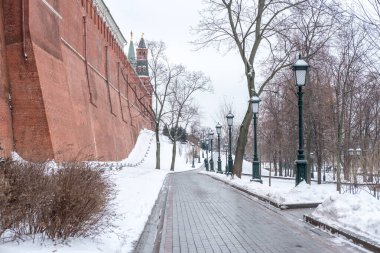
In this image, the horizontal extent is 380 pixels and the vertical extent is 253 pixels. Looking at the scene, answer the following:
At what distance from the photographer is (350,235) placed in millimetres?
7848

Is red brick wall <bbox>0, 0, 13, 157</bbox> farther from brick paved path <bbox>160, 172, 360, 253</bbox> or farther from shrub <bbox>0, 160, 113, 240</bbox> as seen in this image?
shrub <bbox>0, 160, 113, 240</bbox>

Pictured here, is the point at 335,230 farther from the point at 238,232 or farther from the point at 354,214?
the point at 238,232

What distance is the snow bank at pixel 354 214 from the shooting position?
25.9ft

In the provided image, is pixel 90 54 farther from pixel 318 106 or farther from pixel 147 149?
pixel 147 149

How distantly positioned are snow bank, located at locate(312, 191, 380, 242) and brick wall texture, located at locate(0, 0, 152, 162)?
22.0ft

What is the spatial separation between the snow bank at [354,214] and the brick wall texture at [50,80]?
6.72 metres

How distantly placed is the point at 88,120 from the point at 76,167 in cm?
2932

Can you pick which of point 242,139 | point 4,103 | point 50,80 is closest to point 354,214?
point 242,139

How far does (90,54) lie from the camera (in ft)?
133

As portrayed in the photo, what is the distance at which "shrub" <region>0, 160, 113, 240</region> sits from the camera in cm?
609

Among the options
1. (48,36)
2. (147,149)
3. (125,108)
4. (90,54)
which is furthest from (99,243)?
(147,149)

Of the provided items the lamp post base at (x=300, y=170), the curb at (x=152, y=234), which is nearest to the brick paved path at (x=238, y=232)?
the curb at (x=152, y=234)

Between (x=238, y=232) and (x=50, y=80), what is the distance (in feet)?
62.8

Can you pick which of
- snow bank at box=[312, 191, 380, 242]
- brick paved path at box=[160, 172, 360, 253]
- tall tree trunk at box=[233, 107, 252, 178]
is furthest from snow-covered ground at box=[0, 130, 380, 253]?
tall tree trunk at box=[233, 107, 252, 178]
